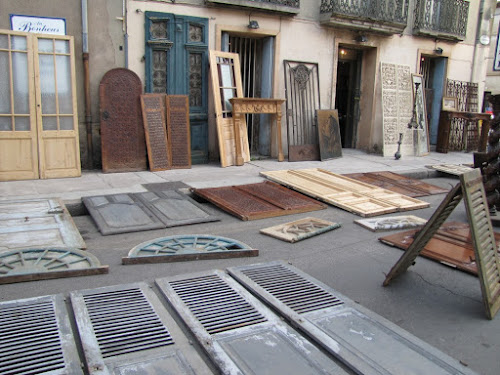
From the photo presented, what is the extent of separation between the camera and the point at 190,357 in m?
2.48

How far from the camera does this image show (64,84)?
6.88m

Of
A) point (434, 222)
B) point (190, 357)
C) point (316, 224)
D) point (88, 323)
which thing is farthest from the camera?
point (316, 224)

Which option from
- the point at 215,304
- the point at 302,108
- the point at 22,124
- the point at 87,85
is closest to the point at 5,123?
the point at 22,124

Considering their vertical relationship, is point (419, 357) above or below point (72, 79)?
below

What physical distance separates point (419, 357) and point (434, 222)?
1.12 metres

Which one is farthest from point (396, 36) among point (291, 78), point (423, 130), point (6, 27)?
point (6, 27)

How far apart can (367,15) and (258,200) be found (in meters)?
6.14

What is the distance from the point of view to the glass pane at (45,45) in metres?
6.64

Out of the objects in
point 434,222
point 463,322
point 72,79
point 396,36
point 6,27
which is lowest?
point 463,322

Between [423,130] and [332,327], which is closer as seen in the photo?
[332,327]

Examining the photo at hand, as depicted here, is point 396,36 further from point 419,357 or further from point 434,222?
point 419,357

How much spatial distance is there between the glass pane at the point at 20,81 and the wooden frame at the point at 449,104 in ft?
33.7

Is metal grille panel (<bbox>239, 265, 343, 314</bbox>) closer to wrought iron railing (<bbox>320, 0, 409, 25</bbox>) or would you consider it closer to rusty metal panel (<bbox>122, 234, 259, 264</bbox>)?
rusty metal panel (<bbox>122, 234, 259, 264</bbox>)

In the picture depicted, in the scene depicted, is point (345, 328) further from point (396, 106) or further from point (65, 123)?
point (396, 106)
